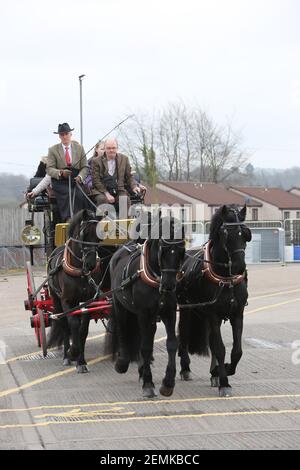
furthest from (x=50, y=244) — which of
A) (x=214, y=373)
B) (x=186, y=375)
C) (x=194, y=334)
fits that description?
(x=214, y=373)

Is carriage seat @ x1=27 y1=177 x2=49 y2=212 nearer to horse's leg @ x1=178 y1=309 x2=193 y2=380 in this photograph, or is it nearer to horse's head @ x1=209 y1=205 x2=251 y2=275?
horse's leg @ x1=178 y1=309 x2=193 y2=380

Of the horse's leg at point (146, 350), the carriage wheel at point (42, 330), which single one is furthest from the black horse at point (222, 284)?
the carriage wheel at point (42, 330)

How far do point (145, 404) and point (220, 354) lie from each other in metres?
1.04

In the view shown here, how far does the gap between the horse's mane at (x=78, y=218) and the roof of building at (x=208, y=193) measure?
180 feet

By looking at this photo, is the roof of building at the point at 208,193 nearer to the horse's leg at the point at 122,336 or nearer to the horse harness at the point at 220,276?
the horse's leg at the point at 122,336

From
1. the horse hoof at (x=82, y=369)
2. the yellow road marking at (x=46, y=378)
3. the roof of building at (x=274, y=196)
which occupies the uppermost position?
the roof of building at (x=274, y=196)

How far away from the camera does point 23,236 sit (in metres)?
12.8

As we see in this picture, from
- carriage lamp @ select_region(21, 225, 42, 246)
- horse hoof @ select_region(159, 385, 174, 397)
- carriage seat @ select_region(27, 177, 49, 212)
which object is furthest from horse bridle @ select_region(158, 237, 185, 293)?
carriage seat @ select_region(27, 177, 49, 212)

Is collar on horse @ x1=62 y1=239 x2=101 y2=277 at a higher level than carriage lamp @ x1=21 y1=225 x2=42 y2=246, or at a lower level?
lower

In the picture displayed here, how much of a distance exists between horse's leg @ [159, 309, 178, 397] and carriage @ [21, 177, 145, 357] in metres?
1.85

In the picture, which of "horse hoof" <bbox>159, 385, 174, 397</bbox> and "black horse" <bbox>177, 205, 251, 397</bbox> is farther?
"black horse" <bbox>177, 205, 251, 397</bbox>

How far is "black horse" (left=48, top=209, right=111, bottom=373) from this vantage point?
10.7 meters

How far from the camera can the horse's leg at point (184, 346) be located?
9.92 metres

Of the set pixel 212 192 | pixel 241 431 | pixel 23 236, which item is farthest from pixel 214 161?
pixel 241 431
